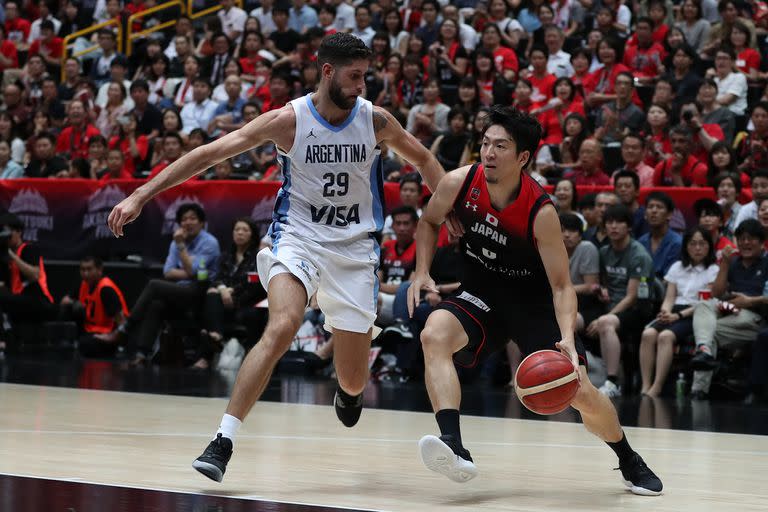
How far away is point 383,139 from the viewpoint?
5938 millimetres

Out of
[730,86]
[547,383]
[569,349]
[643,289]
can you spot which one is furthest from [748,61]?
[547,383]

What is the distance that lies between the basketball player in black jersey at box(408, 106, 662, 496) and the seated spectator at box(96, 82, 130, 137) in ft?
35.9

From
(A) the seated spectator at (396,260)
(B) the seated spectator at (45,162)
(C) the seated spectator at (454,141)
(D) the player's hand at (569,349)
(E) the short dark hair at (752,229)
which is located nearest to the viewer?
(D) the player's hand at (569,349)

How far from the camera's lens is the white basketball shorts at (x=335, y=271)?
5.74m

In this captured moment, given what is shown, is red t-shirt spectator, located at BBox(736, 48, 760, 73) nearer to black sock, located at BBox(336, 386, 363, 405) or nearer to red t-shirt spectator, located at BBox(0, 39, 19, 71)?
black sock, located at BBox(336, 386, 363, 405)

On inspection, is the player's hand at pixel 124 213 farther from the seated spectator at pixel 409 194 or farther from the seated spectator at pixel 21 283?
the seated spectator at pixel 21 283

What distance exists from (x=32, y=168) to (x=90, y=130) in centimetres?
101

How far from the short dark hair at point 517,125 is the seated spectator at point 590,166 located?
6257 millimetres

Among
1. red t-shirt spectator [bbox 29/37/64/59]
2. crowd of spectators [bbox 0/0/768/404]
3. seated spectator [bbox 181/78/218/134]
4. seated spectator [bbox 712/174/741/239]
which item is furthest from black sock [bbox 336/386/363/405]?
red t-shirt spectator [bbox 29/37/64/59]

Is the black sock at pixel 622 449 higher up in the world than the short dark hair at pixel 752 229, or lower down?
lower down

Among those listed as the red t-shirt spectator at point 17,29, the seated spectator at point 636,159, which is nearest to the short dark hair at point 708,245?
the seated spectator at point 636,159

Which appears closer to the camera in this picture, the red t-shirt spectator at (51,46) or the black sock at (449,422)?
the black sock at (449,422)

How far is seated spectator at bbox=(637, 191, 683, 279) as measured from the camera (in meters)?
10.6

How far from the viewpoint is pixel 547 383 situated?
502 centimetres
